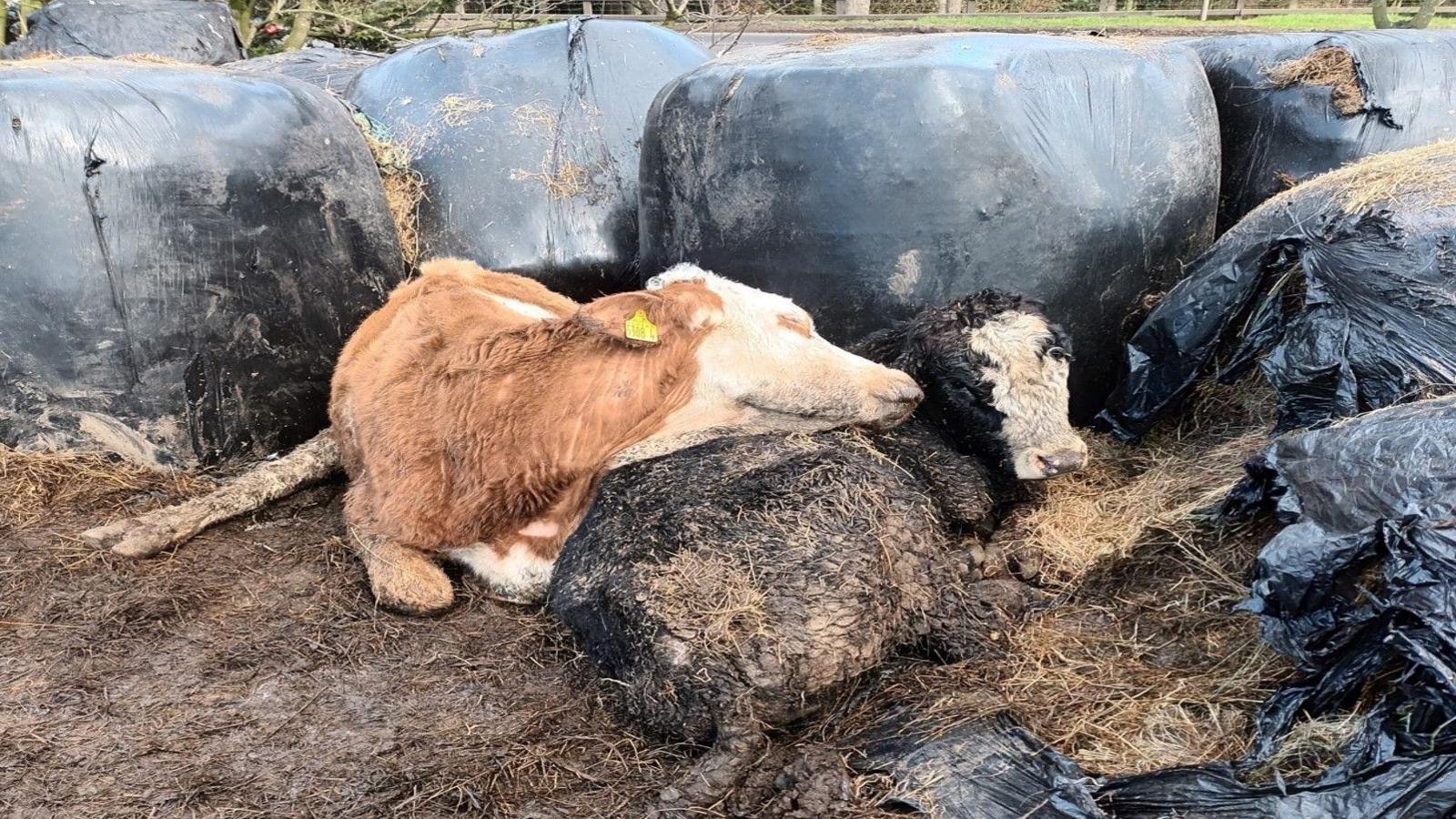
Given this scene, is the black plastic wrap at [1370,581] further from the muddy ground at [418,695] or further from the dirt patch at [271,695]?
the dirt patch at [271,695]

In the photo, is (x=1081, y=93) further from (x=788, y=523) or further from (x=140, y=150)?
(x=140, y=150)

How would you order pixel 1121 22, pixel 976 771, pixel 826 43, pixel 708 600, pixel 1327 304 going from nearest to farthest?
pixel 976 771, pixel 708 600, pixel 1327 304, pixel 826 43, pixel 1121 22

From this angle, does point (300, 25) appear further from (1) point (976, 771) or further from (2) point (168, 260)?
(1) point (976, 771)

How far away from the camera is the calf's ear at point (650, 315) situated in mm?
3354

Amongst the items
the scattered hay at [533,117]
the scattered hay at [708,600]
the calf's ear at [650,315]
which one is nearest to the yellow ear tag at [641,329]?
the calf's ear at [650,315]

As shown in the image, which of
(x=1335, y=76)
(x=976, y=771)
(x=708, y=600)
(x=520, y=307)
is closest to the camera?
(x=976, y=771)

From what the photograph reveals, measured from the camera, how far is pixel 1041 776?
2219 millimetres

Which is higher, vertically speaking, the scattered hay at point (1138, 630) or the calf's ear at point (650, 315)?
the calf's ear at point (650, 315)

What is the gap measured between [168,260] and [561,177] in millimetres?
2034

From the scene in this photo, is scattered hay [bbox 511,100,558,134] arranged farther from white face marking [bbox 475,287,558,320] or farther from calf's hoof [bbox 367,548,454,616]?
calf's hoof [bbox 367,548,454,616]

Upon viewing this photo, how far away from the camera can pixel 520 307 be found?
4012mm

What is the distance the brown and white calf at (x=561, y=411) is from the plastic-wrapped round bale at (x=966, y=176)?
0.50 m

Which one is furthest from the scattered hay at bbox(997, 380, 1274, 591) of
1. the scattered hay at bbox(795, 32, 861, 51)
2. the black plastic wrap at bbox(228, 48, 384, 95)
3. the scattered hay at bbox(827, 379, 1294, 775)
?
the black plastic wrap at bbox(228, 48, 384, 95)

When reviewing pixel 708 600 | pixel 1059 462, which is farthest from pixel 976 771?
pixel 1059 462
